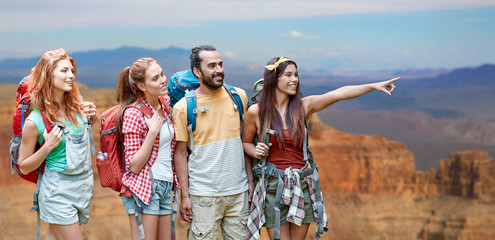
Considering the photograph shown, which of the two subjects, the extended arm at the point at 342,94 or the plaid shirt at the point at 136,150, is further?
the extended arm at the point at 342,94

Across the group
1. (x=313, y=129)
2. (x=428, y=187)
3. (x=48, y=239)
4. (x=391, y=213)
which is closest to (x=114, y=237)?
(x=313, y=129)

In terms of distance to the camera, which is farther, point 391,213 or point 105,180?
point 391,213

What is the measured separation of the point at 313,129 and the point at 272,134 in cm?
2540

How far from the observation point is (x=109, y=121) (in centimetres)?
477

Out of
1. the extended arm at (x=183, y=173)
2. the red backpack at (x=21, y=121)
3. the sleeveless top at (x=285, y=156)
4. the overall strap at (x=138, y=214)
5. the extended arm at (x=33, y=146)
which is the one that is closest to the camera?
the extended arm at (x=33, y=146)

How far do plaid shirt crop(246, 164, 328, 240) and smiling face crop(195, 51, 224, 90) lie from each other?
95 centimetres

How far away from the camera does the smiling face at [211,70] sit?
4.82 meters

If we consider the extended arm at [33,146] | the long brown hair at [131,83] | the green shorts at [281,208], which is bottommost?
the green shorts at [281,208]

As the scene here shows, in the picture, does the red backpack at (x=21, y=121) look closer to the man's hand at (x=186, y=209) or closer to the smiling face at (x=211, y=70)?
the man's hand at (x=186, y=209)

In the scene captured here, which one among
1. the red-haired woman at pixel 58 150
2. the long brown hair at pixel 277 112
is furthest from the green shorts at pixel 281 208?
the red-haired woman at pixel 58 150

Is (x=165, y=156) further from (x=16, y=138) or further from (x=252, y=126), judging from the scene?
(x=16, y=138)

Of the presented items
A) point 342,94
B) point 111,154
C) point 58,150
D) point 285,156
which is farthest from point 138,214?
point 342,94

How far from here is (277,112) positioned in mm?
5043

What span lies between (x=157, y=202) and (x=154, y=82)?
970 mm
